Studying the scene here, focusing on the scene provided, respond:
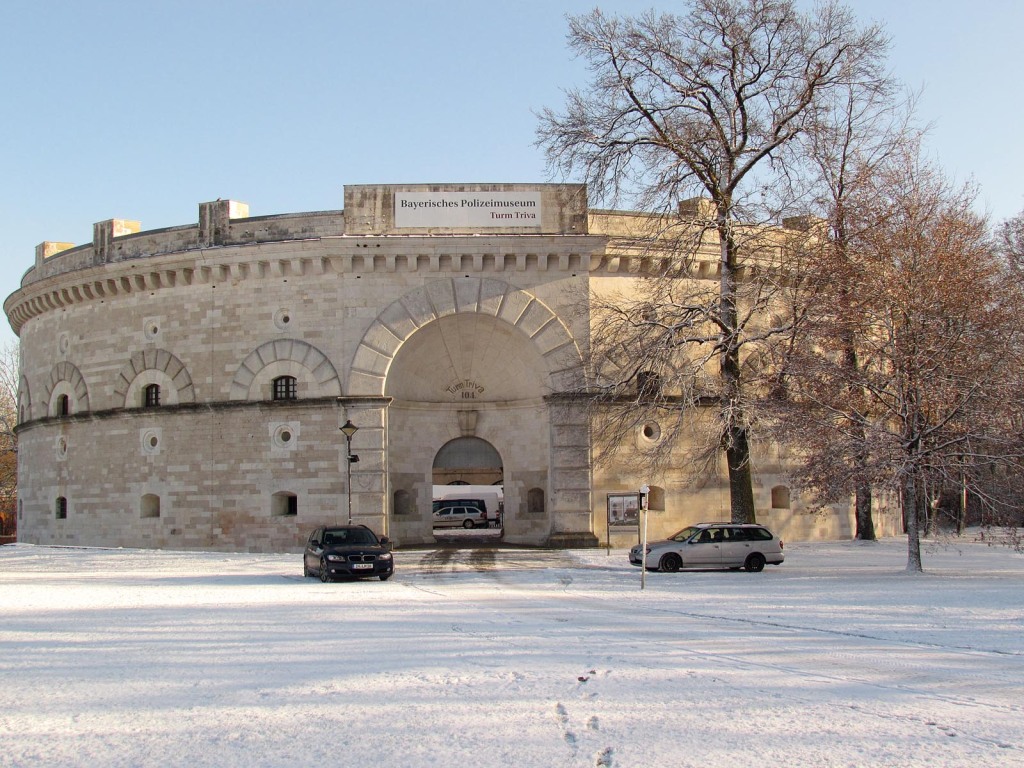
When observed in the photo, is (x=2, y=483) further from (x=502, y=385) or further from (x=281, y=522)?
(x=502, y=385)

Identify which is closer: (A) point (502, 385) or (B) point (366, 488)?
(B) point (366, 488)

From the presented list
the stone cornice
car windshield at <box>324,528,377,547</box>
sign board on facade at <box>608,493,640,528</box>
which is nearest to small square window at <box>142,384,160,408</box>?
the stone cornice

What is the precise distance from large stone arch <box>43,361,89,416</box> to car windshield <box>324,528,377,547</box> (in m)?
15.4

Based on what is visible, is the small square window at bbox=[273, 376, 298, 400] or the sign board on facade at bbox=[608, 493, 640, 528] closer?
the sign board on facade at bbox=[608, 493, 640, 528]

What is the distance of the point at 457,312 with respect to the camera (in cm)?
2838

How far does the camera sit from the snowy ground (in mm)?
6824

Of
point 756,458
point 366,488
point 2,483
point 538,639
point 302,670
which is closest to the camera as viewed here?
point 302,670

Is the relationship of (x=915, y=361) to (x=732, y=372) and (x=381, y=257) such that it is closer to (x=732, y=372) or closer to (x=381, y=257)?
(x=732, y=372)

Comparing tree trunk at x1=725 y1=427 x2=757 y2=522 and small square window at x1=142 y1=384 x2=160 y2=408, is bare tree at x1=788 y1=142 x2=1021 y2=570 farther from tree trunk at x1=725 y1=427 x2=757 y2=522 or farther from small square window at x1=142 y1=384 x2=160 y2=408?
small square window at x1=142 y1=384 x2=160 y2=408

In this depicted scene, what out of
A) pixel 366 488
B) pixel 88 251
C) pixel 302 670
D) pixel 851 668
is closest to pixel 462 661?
pixel 302 670

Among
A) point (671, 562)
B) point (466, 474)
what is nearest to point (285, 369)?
point (466, 474)

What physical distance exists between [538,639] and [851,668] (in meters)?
3.68

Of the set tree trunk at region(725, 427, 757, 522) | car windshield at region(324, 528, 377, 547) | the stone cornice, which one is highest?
the stone cornice

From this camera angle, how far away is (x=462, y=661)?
9.94 metres
